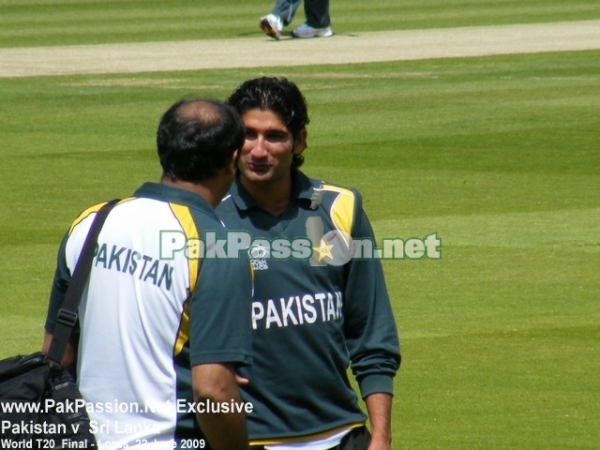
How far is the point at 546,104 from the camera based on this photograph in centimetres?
1784

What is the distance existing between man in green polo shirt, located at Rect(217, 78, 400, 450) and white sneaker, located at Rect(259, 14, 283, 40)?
2056cm

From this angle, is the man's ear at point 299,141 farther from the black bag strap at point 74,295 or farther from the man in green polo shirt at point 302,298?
the black bag strap at point 74,295

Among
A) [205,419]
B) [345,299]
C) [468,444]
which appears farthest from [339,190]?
[468,444]

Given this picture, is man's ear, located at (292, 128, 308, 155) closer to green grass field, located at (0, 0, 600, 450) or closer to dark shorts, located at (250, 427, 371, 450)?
dark shorts, located at (250, 427, 371, 450)

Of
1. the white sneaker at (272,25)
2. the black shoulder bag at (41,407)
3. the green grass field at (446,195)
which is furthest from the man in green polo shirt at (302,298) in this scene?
the white sneaker at (272,25)

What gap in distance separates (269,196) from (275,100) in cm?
32

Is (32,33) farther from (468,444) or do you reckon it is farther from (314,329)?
(314,329)

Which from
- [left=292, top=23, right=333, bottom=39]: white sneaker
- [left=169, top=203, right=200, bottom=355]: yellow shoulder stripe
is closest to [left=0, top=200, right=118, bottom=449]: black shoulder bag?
[left=169, top=203, right=200, bottom=355]: yellow shoulder stripe

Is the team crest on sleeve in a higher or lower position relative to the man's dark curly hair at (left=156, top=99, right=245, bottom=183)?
lower

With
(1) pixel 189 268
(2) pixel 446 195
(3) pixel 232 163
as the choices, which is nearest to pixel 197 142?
(3) pixel 232 163

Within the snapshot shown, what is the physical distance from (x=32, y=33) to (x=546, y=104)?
12.6 meters

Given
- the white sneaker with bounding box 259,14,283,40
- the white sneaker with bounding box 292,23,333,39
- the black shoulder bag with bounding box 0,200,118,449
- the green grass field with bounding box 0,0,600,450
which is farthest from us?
the white sneaker with bounding box 292,23,333,39

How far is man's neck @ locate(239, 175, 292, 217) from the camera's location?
4.54 m

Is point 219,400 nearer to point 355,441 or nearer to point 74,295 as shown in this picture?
point 74,295
